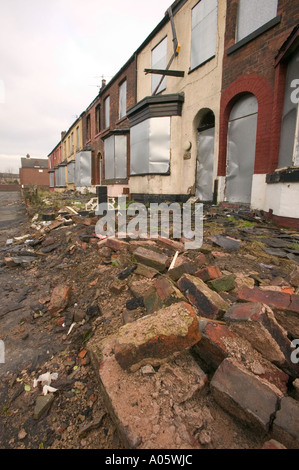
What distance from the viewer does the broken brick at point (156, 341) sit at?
1.57 m

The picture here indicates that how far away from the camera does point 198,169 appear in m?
8.95

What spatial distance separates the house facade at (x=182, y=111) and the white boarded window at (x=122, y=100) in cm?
407

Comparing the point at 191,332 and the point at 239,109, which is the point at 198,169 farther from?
the point at 191,332

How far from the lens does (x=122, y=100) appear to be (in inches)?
579

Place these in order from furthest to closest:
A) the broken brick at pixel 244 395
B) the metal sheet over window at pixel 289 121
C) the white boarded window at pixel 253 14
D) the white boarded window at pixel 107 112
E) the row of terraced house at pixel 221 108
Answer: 1. the white boarded window at pixel 107 112
2. the white boarded window at pixel 253 14
3. the row of terraced house at pixel 221 108
4. the metal sheet over window at pixel 289 121
5. the broken brick at pixel 244 395

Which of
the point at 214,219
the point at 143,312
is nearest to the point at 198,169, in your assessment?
the point at 214,219

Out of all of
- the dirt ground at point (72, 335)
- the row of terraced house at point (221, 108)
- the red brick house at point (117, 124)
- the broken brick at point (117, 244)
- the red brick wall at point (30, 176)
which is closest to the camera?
the dirt ground at point (72, 335)

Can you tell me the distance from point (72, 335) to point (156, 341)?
1.15m

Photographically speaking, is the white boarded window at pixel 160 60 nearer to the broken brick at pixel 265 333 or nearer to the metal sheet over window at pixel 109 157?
the metal sheet over window at pixel 109 157

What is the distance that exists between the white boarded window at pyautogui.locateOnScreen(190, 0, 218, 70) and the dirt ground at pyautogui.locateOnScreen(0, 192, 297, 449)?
6.59 m

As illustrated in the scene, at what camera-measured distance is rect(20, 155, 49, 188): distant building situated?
5806cm

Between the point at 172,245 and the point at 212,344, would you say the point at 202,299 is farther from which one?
the point at 172,245

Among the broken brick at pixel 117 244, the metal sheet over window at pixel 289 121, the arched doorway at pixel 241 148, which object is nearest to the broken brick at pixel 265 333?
the broken brick at pixel 117 244
